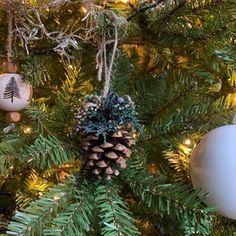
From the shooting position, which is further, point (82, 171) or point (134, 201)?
point (134, 201)

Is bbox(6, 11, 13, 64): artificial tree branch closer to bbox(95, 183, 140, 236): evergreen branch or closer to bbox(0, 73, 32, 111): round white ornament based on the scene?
bbox(0, 73, 32, 111): round white ornament

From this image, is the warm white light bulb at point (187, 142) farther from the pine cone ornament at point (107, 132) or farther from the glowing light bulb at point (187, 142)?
the pine cone ornament at point (107, 132)

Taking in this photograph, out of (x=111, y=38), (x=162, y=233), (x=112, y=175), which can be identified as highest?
(x=111, y=38)

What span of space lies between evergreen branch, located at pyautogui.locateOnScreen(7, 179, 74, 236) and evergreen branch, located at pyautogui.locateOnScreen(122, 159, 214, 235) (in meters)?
0.07

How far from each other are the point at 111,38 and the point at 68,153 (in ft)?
0.48

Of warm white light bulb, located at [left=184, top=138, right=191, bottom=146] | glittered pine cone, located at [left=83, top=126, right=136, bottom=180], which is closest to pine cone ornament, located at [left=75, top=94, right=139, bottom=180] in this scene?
glittered pine cone, located at [left=83, top=126, right=136, bottom=180]

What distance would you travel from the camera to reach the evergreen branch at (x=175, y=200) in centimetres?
42

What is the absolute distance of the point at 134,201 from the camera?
0.58m

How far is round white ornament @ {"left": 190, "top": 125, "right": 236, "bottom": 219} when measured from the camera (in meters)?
0.43

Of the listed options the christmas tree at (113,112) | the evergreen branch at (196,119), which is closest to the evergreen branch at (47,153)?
the christmas tree at (113,112)

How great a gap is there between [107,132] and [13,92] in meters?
0.15

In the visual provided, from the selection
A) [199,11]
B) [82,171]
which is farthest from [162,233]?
[199,11]

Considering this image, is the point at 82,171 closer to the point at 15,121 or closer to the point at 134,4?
the point at 15,121

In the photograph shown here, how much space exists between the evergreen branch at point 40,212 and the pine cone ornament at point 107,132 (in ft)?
0.12
